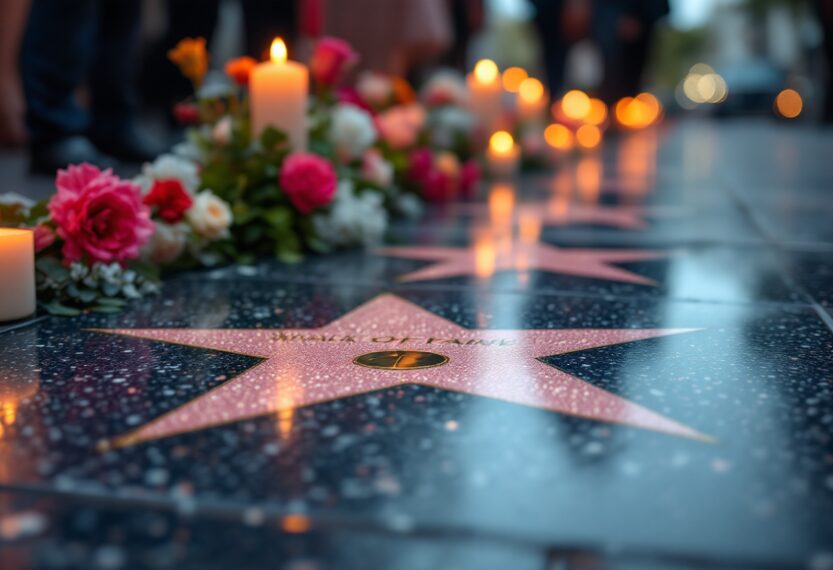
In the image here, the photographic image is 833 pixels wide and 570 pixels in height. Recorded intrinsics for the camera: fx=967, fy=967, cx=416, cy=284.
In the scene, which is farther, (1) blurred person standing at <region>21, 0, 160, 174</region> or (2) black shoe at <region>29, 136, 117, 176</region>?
(2) black shoe at <region>29, 136, 117, 176</region>

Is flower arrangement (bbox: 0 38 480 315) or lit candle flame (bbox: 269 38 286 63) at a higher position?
lit candle flame (bbox: 269 38 286 63)

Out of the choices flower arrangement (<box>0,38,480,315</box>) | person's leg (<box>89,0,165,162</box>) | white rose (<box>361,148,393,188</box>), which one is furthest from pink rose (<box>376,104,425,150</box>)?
person's leg (<box>89,0,165,162</box>)

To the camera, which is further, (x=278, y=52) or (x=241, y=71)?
(x=241, y=71)

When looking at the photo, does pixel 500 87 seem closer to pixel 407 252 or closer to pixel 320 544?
pixel 407 252

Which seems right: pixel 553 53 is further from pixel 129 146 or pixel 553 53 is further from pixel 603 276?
pixel 603 276

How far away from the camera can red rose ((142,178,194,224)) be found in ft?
4.99

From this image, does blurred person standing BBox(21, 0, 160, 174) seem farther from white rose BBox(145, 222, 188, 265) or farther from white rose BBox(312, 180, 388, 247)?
white rose BBox(145, 222, 188, 265)

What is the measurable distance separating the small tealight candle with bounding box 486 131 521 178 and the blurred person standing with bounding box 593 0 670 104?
3602mm

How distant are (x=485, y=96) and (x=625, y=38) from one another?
528 cm

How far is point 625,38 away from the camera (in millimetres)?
8547

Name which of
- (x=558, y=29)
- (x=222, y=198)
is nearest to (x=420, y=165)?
(x=222, y=198)

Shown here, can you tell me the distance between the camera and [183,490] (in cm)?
67

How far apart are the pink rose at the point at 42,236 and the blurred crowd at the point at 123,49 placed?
1.12 m

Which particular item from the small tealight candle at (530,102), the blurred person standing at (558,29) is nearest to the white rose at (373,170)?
the small tealight candle at (530,102)
